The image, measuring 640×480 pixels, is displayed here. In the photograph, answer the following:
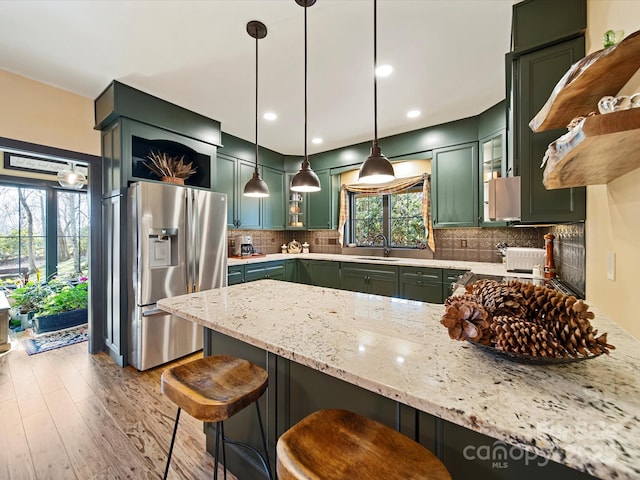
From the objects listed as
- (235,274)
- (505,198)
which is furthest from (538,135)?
(235,274)

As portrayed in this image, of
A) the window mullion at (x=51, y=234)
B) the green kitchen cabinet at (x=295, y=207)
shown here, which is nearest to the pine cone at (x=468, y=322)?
the green kitchen cabinet at (x=295, y=207)

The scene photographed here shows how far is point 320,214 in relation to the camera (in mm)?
4668

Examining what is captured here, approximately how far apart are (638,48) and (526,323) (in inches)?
35.7

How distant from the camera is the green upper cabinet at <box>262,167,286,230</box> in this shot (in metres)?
4.47

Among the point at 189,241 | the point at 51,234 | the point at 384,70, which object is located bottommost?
the point at 189,241

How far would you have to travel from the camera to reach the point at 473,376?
0.70 meters

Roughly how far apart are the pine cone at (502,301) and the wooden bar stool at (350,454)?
0.42 metres

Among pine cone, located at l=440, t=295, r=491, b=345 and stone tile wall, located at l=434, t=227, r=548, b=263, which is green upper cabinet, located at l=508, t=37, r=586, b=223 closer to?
pine cone, located at l=440, t=295, r=491, b=345

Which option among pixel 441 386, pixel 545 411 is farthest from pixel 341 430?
pixel 545 411

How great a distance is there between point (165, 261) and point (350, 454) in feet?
8.54

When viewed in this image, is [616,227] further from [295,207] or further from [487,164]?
[295,207]

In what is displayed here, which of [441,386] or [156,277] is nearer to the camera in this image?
[441,386]

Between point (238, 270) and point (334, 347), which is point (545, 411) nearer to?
point (334, 347)

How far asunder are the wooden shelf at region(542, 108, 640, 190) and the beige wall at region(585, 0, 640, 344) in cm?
11
